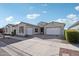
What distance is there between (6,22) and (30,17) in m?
0.55

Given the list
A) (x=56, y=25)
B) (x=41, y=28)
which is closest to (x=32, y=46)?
(x=41, y=28)

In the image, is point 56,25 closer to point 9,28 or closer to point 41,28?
point 41,28

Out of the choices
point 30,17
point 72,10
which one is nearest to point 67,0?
point 72,10

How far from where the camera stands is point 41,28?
4.64m

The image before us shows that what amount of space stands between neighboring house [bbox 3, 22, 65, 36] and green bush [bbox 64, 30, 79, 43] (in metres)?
0.14

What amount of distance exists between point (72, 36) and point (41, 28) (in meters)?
0.71

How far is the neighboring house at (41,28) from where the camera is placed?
4.57 m

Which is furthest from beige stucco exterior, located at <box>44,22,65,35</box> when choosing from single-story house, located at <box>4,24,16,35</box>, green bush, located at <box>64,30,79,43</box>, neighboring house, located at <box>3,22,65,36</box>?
single-story house, located at <box>4,24,16,35</box>

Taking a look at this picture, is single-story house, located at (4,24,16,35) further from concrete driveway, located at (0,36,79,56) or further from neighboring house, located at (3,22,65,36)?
concrete driveway, located at (0,36,79,56)

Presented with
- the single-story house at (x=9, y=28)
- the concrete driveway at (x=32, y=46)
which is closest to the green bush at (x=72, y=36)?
the concrete driveway at (x=32, y=46)

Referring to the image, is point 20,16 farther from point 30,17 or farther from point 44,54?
point 44,54

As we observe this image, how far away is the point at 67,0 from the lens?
14.2 ft

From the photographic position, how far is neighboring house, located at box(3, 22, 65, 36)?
457 cm

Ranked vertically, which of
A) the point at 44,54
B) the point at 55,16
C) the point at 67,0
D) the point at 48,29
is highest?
the point at 67,0
